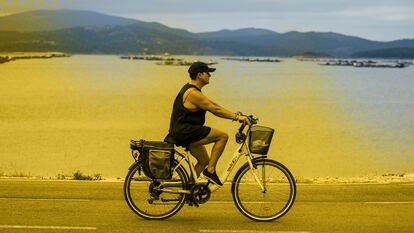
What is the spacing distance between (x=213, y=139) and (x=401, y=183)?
5.25 metres

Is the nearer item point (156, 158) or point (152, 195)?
point (156, 158)

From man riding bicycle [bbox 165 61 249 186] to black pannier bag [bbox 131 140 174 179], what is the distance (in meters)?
0.17

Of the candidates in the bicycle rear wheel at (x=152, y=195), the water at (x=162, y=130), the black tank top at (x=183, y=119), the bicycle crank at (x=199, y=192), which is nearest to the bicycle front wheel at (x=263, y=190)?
the bicycle crank at (x=199, y=192)

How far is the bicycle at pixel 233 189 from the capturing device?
300 inches

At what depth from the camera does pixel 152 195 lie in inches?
307

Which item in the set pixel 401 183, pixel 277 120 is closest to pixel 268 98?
pixel 277 120

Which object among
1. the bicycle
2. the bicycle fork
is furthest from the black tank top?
the bicycle fork

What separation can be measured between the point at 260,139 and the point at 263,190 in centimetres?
78

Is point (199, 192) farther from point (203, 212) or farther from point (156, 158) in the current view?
point (203, 212)

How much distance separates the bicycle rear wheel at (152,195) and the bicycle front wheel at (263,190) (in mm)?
669

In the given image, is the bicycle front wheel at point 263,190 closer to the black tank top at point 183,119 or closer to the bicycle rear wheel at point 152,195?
the bicycle rear wheel at point 152,195

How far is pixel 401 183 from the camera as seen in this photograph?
37.7 feet

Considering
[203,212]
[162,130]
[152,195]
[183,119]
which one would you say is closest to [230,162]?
[183,119]

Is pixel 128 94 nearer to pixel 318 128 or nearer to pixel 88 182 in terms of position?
pixel 318 128
